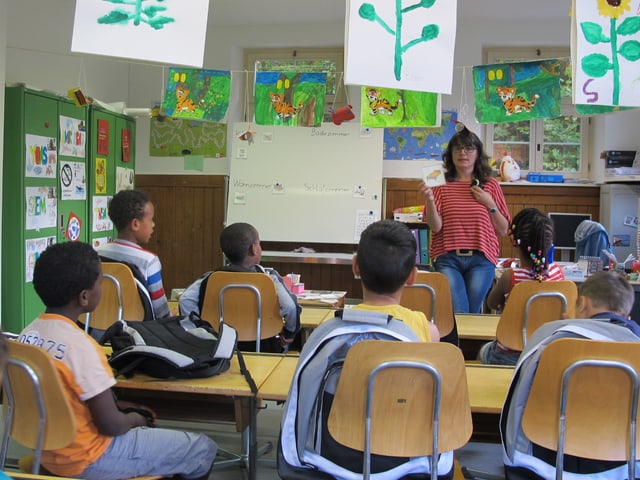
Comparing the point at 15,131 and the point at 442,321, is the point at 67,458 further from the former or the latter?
the point at 15,131

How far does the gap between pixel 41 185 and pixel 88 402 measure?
145 inches

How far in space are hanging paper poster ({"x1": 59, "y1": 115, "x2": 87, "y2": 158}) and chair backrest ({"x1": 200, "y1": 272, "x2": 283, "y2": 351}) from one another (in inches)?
118

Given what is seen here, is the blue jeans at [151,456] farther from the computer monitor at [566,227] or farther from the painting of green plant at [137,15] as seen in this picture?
the computer monitor at [566,227]

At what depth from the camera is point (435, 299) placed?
9.02ft

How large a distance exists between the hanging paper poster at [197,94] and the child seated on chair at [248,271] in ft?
5.56

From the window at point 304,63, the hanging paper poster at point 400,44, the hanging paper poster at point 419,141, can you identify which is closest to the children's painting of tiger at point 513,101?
the hanging paper poster at point 400,44

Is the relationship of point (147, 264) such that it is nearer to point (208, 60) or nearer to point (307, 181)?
point (307, 181)

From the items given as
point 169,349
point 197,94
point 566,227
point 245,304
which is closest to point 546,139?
point 566,227

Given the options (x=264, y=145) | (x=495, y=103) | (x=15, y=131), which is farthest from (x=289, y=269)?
(x=495, y=103)

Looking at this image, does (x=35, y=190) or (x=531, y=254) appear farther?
(x=35, y=190)

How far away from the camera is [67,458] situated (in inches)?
61.8

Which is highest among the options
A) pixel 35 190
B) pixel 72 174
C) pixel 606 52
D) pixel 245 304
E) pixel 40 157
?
pixel 606 52

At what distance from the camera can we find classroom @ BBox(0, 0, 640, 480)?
5.82 m

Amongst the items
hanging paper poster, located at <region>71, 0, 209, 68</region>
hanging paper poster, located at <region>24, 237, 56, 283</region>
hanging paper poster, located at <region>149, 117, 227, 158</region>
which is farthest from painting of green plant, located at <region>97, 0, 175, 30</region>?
hanging paper poster, located at <region>149, 117, 227, 158</region>
